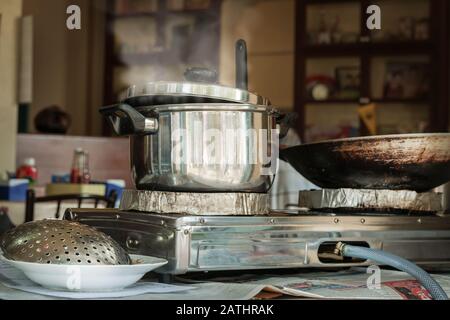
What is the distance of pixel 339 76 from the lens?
4520mm

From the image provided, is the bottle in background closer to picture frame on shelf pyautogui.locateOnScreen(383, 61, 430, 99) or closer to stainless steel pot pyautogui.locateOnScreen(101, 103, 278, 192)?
picture frame on shelf pyautogui.locateOnScreen(383, 61, 430, 99)

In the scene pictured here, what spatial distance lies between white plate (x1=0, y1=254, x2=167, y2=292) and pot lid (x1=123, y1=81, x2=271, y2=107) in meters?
0.23

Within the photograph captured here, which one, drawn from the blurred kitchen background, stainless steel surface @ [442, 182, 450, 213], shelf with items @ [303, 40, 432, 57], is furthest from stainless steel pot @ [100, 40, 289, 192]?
shelf with items @ [303, 40, 432, 57]

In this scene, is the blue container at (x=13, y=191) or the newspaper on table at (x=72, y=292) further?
the blue container at (x=13, y=191)

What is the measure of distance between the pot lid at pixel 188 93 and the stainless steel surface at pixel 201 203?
0.11 m

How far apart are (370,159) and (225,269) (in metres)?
0.28

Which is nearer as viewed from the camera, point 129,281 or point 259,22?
point 129,281

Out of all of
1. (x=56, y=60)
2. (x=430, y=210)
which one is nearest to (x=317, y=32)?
(x=56, y=60)

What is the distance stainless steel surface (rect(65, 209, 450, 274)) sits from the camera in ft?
2.48

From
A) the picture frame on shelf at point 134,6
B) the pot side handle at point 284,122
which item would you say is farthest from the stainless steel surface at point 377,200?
the picture frame on shelf at point 134,6

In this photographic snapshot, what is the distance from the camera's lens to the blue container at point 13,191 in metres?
2.90

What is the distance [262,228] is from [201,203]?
7 cm

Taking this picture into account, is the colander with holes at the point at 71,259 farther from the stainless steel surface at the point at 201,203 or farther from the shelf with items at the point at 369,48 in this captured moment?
the shelf with items at the point at 369,48

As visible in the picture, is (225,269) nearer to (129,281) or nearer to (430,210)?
(129,281)
